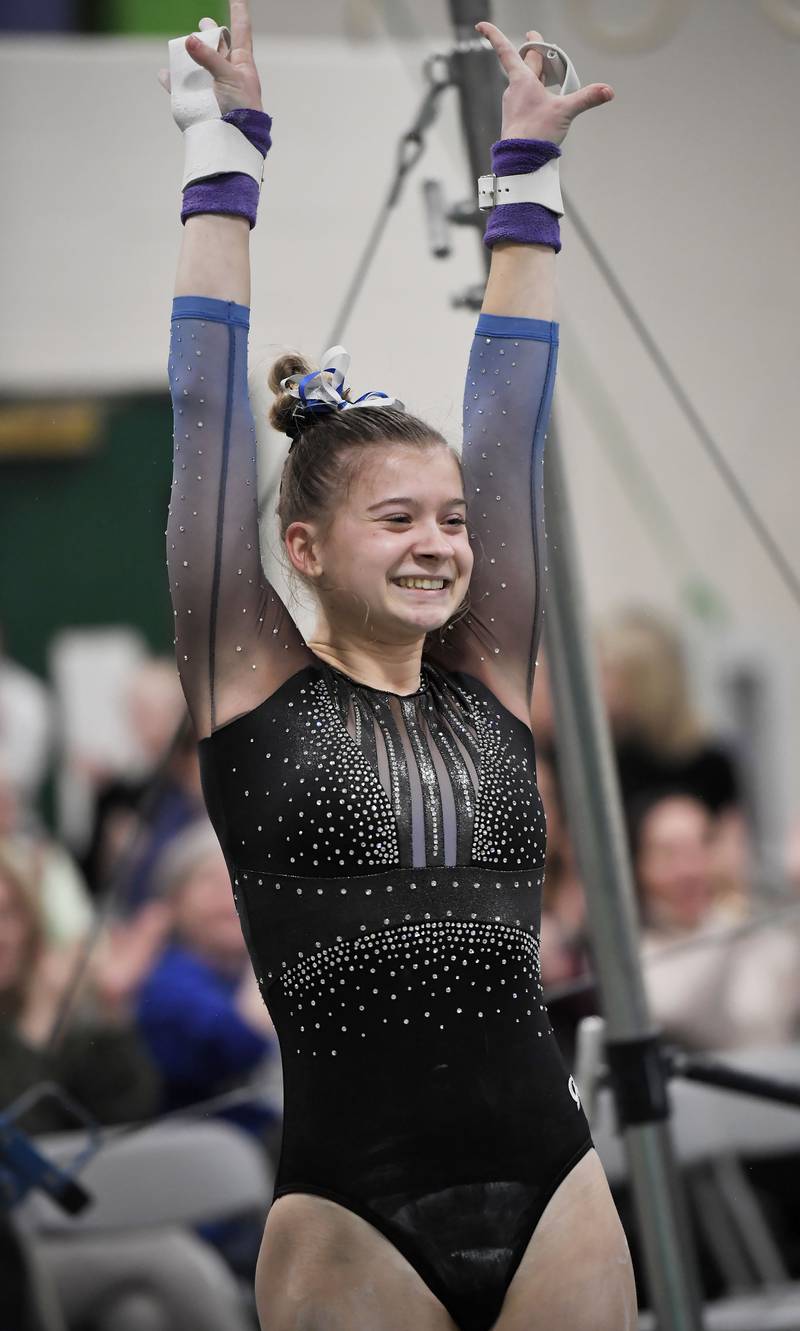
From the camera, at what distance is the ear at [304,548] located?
3.75 ft

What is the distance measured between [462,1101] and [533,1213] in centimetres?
8

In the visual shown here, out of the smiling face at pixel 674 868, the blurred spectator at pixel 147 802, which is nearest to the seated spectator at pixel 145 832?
the blurred spectator at pixel 147 802

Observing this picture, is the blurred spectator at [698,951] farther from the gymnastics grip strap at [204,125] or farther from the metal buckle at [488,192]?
the gymnastics grip strap at [204,125]

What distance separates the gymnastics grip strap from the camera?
1101 millimetres

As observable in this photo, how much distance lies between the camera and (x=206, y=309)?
1.10m

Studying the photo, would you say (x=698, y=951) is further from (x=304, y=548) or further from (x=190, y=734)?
(x=304, y=548)

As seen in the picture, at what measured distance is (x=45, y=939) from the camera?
242 centimetres

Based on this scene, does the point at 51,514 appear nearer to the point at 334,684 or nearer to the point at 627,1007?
the point at 627,1007

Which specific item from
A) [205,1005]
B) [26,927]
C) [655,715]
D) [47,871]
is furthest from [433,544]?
[655,715]

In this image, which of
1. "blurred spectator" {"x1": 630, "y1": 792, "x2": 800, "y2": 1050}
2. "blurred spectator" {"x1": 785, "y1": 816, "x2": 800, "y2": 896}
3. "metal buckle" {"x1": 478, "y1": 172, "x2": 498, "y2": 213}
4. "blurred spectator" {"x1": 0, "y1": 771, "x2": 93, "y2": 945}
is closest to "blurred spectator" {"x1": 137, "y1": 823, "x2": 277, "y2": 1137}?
"blurred spectator" {"x1": 0, "y1": 771, "x2": 93, "y2": 945}

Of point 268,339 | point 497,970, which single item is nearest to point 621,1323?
point 497,970

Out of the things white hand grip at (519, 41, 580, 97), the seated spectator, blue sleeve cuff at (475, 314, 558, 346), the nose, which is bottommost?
the seated spectator

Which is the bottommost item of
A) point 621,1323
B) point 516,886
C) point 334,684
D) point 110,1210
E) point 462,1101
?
point 110,1210

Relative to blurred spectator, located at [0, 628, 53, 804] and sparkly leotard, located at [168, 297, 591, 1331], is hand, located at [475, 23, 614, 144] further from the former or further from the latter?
blurred spectator, located at [0, 628, 53, 804]
